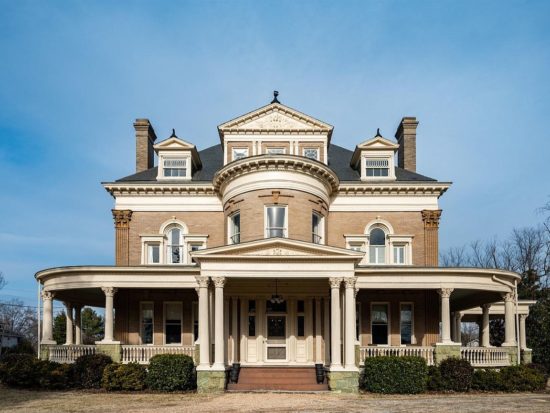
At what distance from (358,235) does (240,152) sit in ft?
23.5

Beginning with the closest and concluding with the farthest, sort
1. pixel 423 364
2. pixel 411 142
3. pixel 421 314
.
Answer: pixel 423 364 → pixel 421 314 → pixel 411 142

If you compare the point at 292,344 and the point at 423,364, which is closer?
the point at 423,364

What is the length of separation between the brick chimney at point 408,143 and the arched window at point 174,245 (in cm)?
1294

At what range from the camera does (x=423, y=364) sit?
74.3ft

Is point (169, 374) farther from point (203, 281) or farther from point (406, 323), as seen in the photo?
point (406, 323)

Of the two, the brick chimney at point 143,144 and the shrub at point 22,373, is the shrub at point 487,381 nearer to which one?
the shrub at point 22,373

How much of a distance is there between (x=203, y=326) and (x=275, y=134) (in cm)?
1092

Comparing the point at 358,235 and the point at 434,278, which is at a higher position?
the point at 358,235

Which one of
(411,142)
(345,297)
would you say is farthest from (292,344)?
(411,142)

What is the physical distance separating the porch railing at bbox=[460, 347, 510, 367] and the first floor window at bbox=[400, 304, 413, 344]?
3692mm

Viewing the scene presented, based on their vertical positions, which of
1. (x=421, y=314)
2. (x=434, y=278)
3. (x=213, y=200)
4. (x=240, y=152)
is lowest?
(x=421, y=314)

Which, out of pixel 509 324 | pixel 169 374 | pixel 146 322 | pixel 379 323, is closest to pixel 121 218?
pixel 146 322

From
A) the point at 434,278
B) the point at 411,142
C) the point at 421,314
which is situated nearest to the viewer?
the point at 434,278

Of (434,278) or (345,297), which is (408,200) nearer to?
(434,278)
